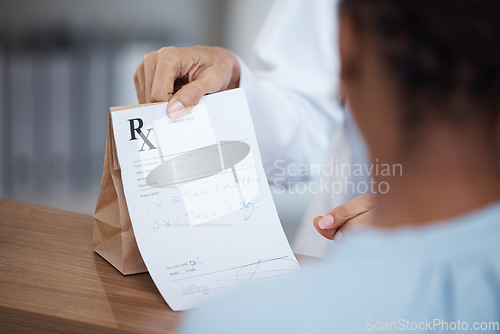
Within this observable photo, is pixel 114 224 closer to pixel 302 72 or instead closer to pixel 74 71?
pixel 302 72

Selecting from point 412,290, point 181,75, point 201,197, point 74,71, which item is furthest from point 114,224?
point 74,71

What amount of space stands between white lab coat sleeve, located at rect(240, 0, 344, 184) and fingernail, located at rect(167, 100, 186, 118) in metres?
0.47

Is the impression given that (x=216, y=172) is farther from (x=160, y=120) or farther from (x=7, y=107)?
(x=7, y=107)

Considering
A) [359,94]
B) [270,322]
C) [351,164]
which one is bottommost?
[351,164]

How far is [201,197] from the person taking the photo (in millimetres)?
587

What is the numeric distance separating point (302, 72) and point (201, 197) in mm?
622

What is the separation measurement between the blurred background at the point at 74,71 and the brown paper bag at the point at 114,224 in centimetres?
193

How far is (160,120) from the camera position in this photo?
60 cm

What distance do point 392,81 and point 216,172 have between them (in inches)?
11.6

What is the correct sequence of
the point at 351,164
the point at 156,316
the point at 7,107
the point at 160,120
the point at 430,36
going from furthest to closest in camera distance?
the point at 7,107 < the point at 351,164 < the point at 160,120 < the point at 156,316 < the point at 430,36

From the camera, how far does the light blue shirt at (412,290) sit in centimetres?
34

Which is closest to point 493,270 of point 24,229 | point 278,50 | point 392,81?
point 392,81

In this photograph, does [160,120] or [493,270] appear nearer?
[493,270]

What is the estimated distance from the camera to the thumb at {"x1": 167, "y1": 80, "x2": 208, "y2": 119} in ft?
1.97
